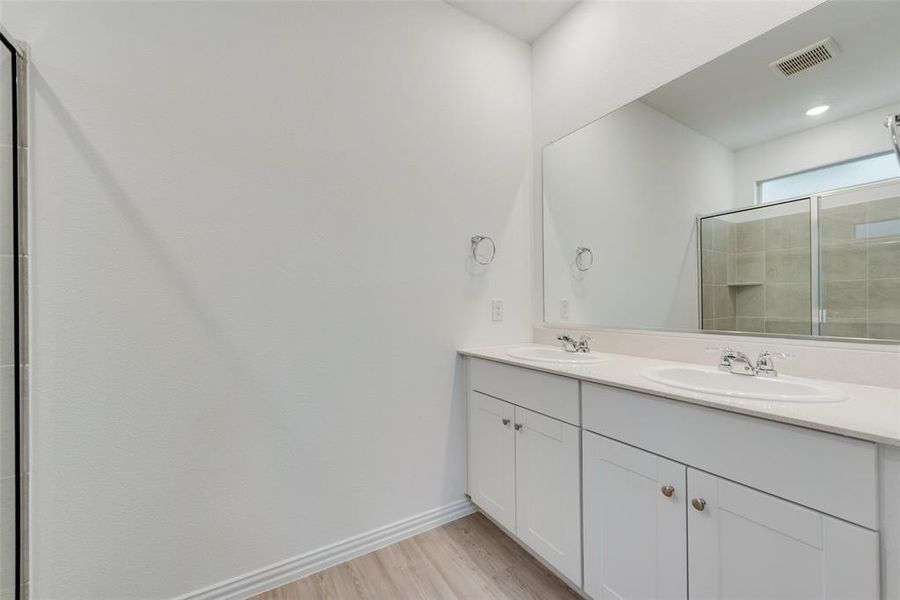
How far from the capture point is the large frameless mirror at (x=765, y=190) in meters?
1.07

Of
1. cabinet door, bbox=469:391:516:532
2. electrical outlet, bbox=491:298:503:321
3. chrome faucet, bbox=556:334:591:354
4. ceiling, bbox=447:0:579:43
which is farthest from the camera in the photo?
electrical outlet, bbox=491:298:503:321

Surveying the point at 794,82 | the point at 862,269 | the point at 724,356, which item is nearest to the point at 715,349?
the point at 724,356

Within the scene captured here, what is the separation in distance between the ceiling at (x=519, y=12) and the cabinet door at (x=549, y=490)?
2.05m

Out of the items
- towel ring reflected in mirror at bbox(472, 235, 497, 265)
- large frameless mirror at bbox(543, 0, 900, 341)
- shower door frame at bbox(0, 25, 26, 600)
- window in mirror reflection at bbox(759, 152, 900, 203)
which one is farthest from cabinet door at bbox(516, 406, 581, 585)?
shower door frame at bbox(0, 25, 26, 600)

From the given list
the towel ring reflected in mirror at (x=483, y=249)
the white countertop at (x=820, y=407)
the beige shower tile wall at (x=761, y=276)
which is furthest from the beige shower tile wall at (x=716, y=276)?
the towel ring reflected in mirror at (x=483, y=249)

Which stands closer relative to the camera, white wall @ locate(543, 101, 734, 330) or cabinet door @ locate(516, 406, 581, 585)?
cabinet door @ locate(516, 406, 581, 585)

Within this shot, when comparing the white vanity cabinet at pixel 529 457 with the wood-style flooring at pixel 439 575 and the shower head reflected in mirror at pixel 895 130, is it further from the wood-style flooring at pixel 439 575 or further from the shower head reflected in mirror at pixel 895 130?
the shower head reflected in mirror at pixel 895 130

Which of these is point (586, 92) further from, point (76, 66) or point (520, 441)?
point (76, 66)

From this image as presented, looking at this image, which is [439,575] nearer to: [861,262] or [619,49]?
[861,262]

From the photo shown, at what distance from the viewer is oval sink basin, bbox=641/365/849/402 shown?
957 mm

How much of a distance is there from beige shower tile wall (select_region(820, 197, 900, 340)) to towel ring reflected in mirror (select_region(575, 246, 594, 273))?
0.90 meters

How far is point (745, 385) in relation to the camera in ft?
3.96

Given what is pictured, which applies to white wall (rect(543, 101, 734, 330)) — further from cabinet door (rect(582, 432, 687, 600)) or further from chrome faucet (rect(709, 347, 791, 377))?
cabinet door (rect(582, 432, 687, 600))

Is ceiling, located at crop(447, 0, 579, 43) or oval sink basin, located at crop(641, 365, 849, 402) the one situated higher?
ceiling, located at crop(447, 0, 579, 43)
